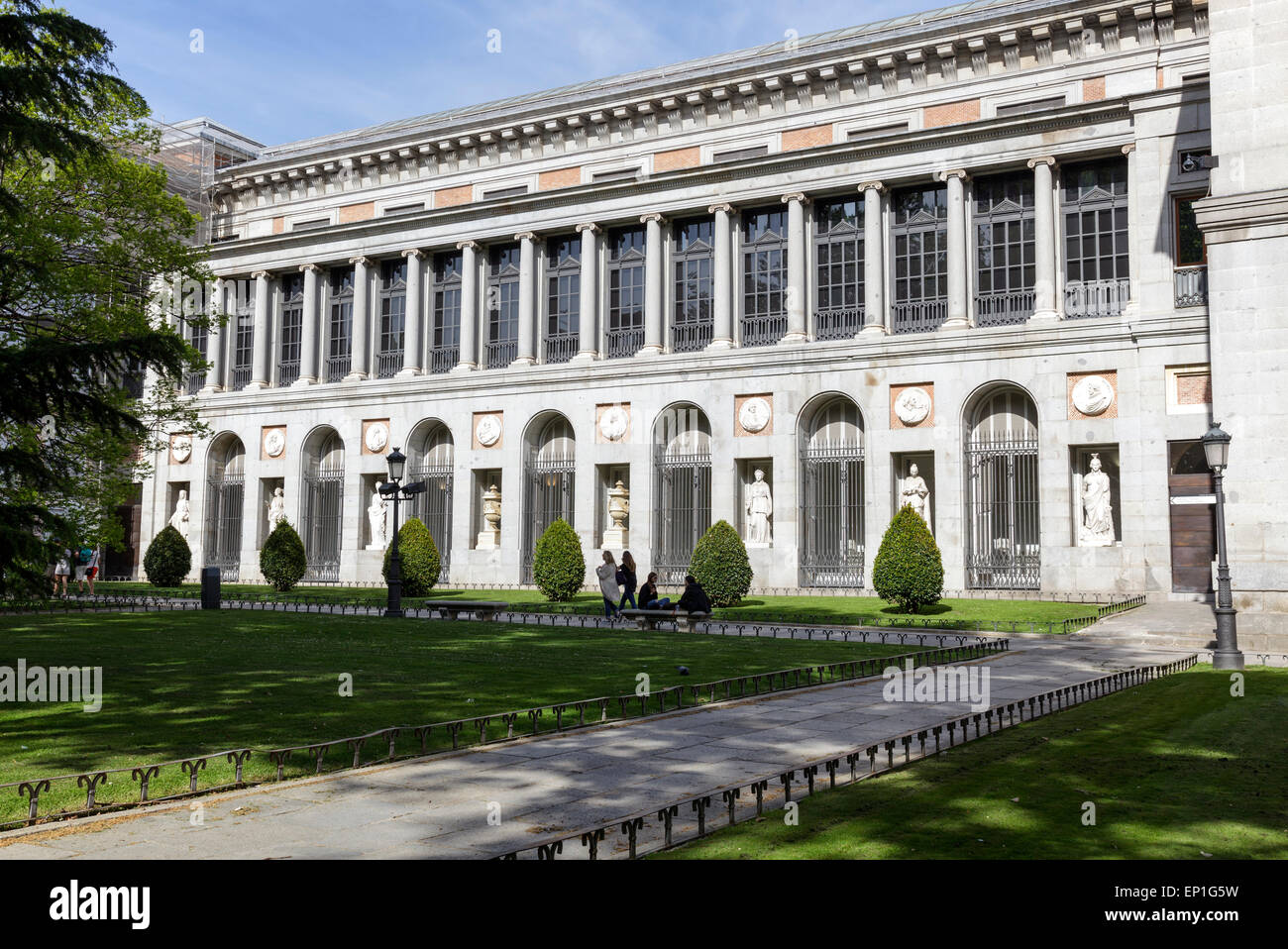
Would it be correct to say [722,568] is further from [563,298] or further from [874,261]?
[563,298]

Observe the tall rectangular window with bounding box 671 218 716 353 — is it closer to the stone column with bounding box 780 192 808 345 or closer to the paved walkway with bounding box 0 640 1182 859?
the stone column with bounding box 780 192 808 345

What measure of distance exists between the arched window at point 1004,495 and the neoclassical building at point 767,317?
3.8 inches

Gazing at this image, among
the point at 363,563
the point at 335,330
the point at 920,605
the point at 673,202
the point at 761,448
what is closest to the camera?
the point at 920,605

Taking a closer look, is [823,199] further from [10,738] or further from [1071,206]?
[10,738]

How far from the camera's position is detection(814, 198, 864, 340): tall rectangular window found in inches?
1523

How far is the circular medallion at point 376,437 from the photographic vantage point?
46.0 m

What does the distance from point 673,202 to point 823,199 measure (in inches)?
219

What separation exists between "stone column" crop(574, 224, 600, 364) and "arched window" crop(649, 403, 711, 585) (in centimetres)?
458

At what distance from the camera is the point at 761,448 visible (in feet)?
126

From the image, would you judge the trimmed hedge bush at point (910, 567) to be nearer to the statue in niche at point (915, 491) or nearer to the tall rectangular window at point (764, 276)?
the statue in niche at point (915, 491)

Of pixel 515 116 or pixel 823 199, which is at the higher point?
pixel 515 116

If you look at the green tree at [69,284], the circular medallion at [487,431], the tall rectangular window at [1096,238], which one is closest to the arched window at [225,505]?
the circular medallion at [487,431]

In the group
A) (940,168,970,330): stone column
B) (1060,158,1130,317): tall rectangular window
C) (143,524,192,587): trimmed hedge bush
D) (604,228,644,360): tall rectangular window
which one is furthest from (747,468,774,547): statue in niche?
(143,524,192,587): trimmed hedge bush

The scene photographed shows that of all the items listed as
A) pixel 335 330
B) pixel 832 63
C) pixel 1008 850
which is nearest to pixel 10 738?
pixel 1008 850
